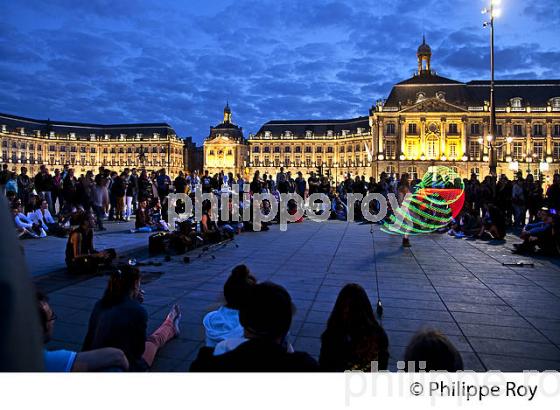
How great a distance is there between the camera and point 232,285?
4586 mm

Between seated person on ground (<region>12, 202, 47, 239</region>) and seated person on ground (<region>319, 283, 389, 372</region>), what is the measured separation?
454 inches

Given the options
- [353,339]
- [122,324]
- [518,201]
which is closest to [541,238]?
[518,201]

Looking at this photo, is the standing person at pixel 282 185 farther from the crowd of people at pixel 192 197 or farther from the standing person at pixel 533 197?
the standing person at pixel 533 197

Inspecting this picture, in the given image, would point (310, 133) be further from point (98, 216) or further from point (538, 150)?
point (98, 216)

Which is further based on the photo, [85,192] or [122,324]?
[85,192]

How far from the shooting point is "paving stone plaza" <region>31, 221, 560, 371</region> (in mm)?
5113

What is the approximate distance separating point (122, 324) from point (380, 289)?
15.8 ft

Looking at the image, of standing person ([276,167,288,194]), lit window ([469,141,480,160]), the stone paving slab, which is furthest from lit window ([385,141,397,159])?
the stone paving slab

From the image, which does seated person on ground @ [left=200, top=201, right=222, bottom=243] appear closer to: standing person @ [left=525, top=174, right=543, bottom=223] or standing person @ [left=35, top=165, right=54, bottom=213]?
standing person @ [left=35, top=165, right=54, bottom=213]

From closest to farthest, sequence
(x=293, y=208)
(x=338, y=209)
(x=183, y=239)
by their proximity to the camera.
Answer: (x=183, y=239)
(x=293, y=208)
(x=338, y=209)

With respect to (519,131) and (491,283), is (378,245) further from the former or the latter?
(519,131)

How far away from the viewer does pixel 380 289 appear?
25.3ft

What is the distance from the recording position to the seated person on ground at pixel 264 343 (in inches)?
94.5

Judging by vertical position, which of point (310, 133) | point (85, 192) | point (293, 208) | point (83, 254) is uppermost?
point (310, 133)
